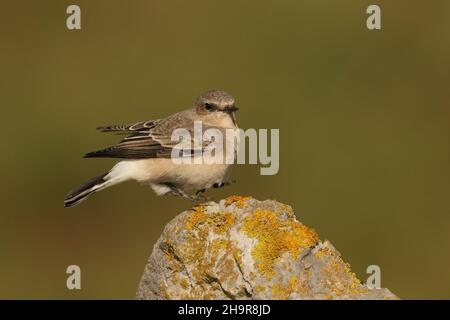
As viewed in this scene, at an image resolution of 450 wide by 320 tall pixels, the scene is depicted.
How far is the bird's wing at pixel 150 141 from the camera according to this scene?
1086 cm

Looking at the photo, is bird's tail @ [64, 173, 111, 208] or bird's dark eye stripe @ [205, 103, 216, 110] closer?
bird's tail @ [64, 173, 111, 208]

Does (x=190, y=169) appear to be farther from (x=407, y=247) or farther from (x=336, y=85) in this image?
(x=336, y=85)

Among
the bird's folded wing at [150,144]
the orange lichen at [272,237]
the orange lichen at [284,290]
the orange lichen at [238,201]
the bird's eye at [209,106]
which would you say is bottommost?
the orange lichen at [284,290]

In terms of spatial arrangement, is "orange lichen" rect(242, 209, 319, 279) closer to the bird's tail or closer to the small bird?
the small bird

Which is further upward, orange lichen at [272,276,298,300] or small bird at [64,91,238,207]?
small bird at [64,91,238,207]

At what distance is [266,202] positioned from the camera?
8.80 m

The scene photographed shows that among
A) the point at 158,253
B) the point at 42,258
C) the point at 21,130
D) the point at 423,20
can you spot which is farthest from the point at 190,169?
the point at 423,20

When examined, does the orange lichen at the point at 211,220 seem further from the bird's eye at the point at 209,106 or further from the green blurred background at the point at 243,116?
the green blurred background at the point at 243,116

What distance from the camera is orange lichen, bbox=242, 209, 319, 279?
8141mm

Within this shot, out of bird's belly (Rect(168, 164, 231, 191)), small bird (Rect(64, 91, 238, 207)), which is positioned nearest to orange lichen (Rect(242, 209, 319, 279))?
bird's belly (Rect(168, 164, 231, 191))

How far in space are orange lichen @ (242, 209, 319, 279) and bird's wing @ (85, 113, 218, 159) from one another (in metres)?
2.31

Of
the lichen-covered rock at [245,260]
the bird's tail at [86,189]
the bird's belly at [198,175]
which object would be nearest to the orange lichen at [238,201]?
the lichen-covered rock at [245,260]

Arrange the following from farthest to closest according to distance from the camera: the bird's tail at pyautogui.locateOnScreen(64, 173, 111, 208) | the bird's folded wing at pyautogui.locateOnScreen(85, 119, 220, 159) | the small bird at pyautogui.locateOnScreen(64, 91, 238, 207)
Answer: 1. the bird's tail at pyautogui.locateOnScreen(64, 173, 111, 208)
2. the bird's folded wing at pyautogui.locateOnScreen(85, 119, 220, 159)
3. the small bird at pyautogui.locateOnScreen(64, 91, 238, 207)

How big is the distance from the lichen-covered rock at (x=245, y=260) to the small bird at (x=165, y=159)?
4.67ft
